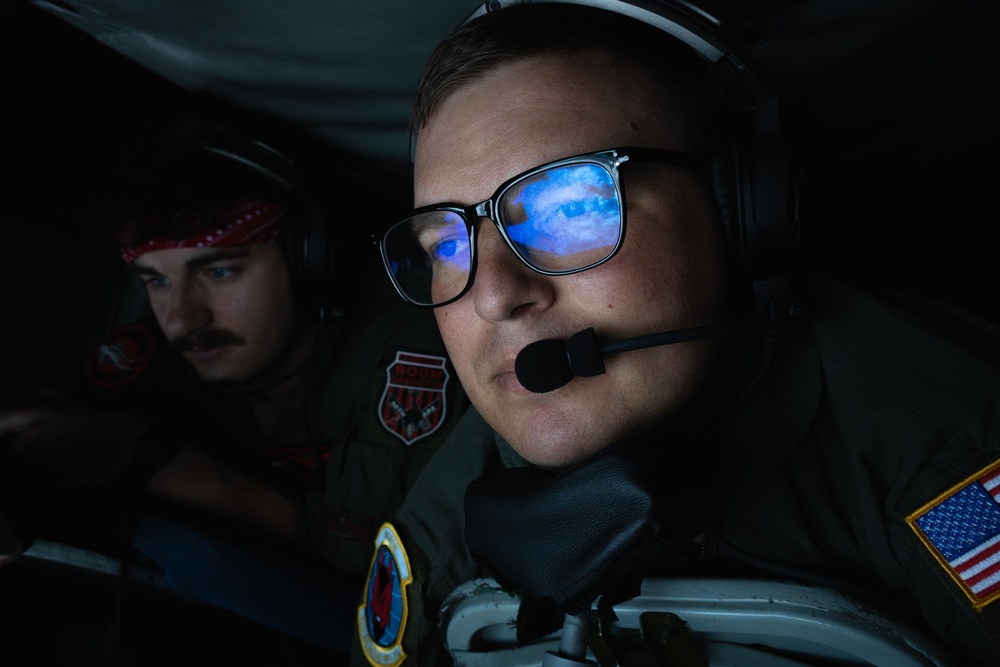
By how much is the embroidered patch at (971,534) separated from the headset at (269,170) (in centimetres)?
134

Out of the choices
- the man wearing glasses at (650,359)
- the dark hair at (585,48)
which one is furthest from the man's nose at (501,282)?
the dark hair at (585,48)

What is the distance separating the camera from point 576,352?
2.33 feet

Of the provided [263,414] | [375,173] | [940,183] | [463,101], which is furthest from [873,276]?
[263,414]

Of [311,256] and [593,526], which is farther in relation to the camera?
[311,256]

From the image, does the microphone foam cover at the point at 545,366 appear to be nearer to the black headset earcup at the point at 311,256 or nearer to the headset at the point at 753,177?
the headset at the point at 753,177

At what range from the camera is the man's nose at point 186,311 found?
5.44 feet

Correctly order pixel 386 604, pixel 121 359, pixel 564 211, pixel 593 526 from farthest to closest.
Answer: pixel 121 359
pixel 386 604
pixel 564 211
pixel 593 526

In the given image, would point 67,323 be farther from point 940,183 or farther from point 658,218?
point 940,183

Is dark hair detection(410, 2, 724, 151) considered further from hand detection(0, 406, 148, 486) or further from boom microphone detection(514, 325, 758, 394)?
hand detection(0, 406, 148, 486)

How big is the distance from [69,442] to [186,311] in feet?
1.39

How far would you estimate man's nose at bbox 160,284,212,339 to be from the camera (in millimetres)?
1659

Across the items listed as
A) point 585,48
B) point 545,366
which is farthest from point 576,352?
point 585,48

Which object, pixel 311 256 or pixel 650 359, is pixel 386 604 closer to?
pixel 650 359

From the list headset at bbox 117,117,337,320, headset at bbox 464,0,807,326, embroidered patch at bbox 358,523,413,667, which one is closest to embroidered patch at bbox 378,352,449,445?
headset at bbox 117,117,337,320
